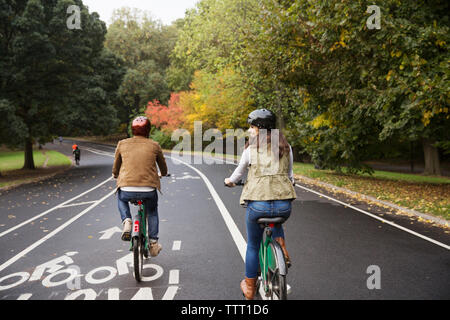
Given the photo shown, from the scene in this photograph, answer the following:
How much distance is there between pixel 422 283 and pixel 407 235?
8.97 ft

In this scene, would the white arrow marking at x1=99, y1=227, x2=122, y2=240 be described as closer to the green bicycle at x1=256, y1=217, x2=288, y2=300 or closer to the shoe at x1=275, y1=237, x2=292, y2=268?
the green bicycle at x1=256, y1=217, x2=288, y2=300

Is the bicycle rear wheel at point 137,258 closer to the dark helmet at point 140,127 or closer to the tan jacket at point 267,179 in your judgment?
the dark helmet at point 140,127

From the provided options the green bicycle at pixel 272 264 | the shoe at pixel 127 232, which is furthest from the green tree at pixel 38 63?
the green bicycle at pixel 272 264

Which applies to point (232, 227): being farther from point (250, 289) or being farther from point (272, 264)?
point (272, 264)

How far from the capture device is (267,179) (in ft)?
12.2

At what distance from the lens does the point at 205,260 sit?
5812 mm

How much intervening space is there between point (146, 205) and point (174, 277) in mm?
1029

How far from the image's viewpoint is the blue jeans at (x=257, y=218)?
3703mm

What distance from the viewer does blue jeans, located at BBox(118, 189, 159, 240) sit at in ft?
16.7

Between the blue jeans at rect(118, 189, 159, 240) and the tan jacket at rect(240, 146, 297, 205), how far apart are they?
70.8 inches

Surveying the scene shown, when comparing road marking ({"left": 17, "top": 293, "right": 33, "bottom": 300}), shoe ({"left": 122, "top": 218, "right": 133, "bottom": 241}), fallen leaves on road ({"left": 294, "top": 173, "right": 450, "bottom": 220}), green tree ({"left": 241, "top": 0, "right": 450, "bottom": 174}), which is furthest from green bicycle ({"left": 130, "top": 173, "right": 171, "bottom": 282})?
green tree ({"left": 241, "top": 0, "right": 450, "bottom": 174})

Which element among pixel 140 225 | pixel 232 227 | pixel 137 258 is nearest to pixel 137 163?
pixel 140 225

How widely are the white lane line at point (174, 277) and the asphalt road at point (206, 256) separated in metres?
0.03

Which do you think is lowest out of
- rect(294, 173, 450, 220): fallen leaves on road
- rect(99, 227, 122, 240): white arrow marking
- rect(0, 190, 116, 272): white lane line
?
rect(0, 190, 116, 272): white lane line
